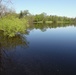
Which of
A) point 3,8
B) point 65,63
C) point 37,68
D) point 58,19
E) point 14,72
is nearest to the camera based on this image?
point 14,72

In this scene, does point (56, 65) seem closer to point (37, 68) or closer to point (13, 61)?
point (37, 68)

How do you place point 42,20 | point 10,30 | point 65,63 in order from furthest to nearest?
point 42,20
point 10,30
point 65,63

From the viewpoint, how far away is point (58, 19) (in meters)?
126

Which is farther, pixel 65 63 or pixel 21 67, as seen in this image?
pixel 65 63

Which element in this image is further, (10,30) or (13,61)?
(10,30)

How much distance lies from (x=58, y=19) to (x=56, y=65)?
11628cm

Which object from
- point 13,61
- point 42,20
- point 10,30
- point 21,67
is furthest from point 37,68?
point 42,20

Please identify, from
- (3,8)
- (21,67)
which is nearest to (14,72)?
(21,67)

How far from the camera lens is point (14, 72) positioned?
9.91 meters

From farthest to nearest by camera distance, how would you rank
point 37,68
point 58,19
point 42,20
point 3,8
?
point 58,19 < point 42,20 < point 3,8 < point 37,68

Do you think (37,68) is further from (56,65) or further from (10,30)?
(10,30)

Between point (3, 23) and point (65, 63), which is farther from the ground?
point (3, 23)

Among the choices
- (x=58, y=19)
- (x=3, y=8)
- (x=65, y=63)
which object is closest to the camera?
(x=65, y=63)

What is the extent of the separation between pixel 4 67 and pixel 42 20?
102573mm
